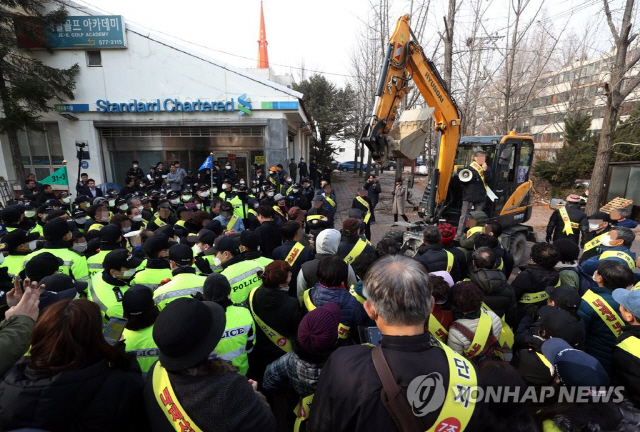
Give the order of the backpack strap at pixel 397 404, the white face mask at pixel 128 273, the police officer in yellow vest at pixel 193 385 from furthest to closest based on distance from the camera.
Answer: the white face mask at pixel 128 273
the police officer in yellow vest at pixel 193 385
the backpack strap at pixel 397 404

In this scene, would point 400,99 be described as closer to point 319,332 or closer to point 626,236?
point 626,236

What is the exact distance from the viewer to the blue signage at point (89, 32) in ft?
44.8

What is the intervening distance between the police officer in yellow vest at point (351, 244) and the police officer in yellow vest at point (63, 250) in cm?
304

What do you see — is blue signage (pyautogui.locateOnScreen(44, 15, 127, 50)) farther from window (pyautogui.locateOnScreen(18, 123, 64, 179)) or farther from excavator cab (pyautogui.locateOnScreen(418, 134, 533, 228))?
excavator cab (pyautogui.locateOnScreen(418, 134, 533, 228))

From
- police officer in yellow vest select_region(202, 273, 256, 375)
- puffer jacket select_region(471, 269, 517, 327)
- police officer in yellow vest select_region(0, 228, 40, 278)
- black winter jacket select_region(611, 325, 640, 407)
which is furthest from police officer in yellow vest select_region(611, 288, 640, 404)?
police officer in yellow vest select_region(0, 228, 40, 278)

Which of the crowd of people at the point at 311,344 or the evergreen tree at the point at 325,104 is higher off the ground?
the evergreen tree at the point at 325,104

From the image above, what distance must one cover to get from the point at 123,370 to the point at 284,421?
6.81 feet

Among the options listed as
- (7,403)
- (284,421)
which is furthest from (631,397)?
(7,403)

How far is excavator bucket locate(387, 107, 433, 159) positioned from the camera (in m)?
6.09

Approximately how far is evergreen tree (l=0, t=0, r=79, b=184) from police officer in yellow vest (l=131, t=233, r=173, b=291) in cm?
1336

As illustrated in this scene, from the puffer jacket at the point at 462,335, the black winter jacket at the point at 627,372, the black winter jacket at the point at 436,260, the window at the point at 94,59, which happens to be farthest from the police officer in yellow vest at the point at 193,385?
the window at the point at 94,59

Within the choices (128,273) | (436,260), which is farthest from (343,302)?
(128,273)

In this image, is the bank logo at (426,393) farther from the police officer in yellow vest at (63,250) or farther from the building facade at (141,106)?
the building facade at (141,106)

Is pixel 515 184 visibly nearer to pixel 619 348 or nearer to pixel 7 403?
pixel 619 348
